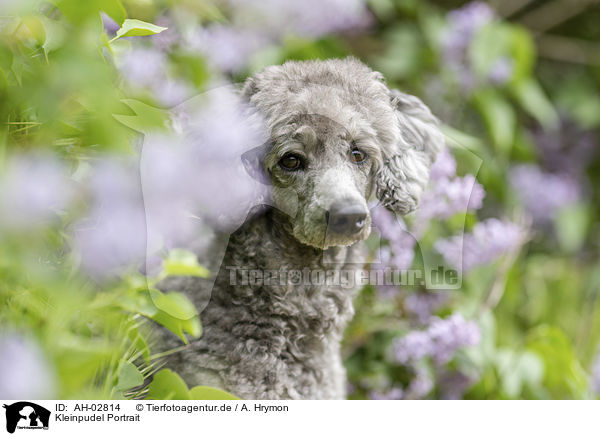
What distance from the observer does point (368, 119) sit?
2.77 ft

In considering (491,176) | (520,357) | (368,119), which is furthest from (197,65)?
(520,357)

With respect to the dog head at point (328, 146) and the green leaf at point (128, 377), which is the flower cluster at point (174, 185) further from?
the green leaf at point (128, 377)

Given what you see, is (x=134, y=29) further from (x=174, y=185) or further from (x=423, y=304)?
(x=423, y=304)

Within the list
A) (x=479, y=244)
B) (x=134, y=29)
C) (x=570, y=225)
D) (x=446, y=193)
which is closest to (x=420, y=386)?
(x=479, y=244)

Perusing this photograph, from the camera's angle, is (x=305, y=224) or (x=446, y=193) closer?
(x=305, y=224)

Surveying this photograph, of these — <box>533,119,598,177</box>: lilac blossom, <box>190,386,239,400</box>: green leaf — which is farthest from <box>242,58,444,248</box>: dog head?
<box>533,119,598,177</box>: lilac blossom

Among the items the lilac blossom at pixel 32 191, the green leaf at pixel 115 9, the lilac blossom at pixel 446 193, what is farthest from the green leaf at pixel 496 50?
the lilac blossom at pixel 32 191

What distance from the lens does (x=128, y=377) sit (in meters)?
0.96

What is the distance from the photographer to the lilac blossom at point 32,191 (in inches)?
30.5

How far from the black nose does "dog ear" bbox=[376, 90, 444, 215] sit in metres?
0.09

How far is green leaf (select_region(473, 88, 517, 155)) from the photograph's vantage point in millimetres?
1618
